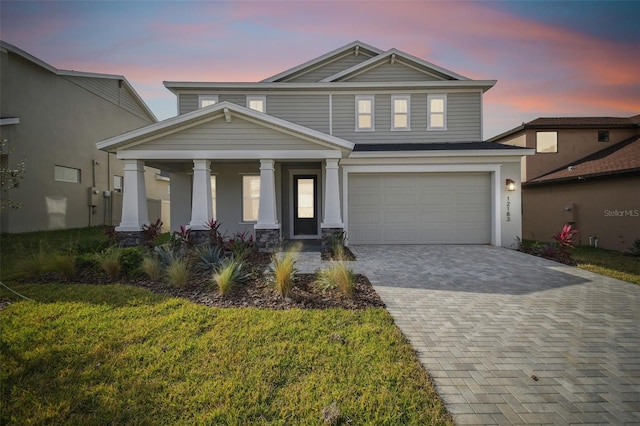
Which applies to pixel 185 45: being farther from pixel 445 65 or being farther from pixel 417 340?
pixel 417 340

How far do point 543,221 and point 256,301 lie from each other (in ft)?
53.7

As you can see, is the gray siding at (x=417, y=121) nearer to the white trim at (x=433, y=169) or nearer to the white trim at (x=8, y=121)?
the white trim at (x=433, y=169)

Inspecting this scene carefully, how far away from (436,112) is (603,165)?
763 centimetres

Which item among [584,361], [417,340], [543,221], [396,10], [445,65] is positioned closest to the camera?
[584,361]

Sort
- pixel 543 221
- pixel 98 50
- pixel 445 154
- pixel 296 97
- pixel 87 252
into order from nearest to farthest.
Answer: pixel 87 252 → pixel 445 154 → pixel 98 50 → pixel 296 97 → pixel 543 221

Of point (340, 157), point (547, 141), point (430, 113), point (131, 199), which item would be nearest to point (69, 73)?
point (131, 199)

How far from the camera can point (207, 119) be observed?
9258 millimetres

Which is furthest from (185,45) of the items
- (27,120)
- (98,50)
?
(27,120)

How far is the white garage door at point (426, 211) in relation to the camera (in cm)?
1142

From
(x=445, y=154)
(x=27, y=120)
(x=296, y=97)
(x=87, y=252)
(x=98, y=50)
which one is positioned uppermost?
(x=98, y=50)

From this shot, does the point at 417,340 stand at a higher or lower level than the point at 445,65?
lower

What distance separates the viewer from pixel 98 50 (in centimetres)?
1169

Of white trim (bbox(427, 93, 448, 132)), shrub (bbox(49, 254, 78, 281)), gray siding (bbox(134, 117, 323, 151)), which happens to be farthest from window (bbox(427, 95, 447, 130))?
shrub (bbox(49, 254, 78, 281))

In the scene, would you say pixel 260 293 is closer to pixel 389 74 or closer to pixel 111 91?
pixel 389 74
